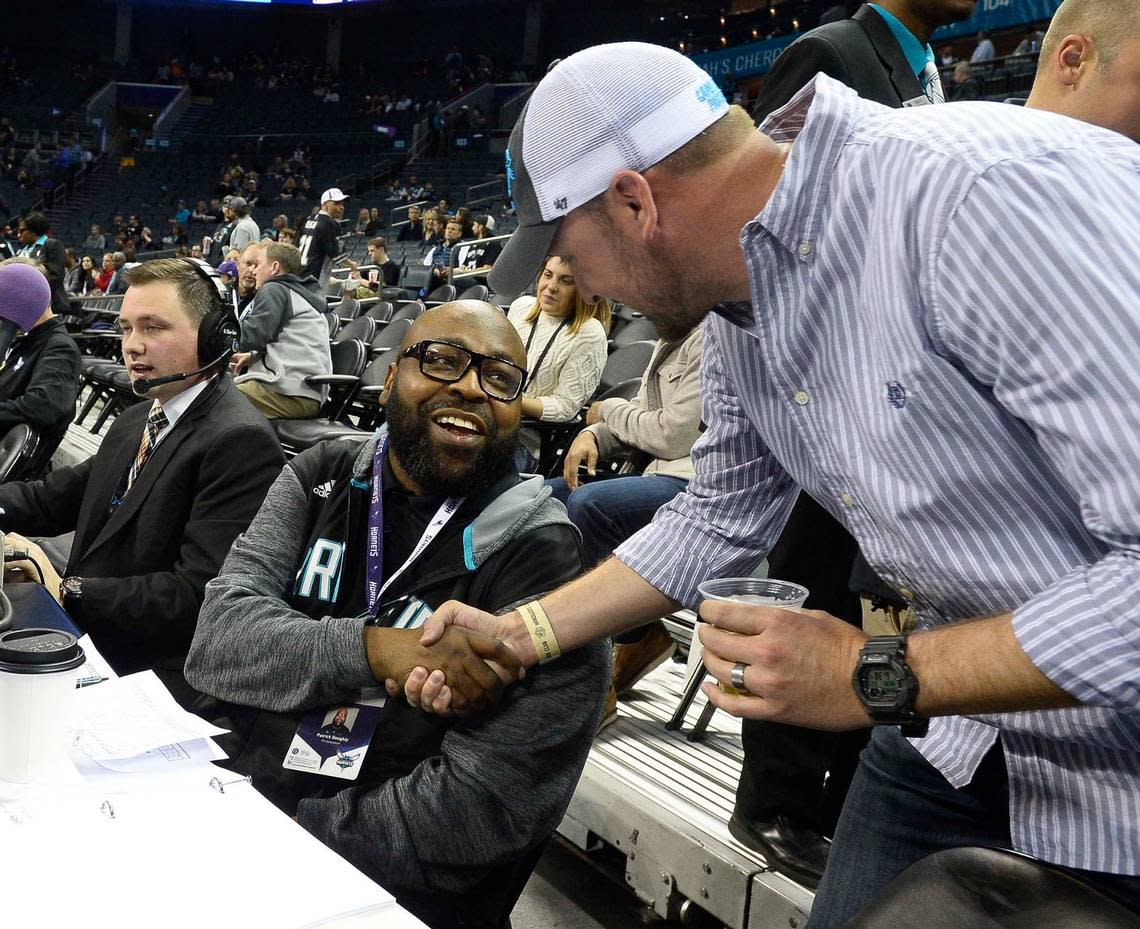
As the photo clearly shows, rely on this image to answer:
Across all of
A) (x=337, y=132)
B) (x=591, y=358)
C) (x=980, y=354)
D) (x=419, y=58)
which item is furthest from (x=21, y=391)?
(x=419, y=58)

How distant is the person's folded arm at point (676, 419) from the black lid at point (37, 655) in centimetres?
193

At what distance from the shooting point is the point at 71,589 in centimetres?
229

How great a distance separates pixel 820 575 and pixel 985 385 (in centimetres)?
115

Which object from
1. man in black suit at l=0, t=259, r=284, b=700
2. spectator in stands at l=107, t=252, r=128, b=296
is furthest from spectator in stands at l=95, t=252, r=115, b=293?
man in black suit at l=0, t=259, r=284, b=700

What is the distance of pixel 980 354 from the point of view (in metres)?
0.96

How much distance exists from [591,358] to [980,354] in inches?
126

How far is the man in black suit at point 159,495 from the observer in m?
2.34

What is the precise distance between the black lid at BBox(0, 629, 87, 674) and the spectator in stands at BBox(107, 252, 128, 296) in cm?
1339

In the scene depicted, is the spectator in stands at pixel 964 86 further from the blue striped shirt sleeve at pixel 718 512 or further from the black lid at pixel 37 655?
the black lid at pixel 37 655

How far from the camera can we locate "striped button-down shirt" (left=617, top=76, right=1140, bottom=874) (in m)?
0.88

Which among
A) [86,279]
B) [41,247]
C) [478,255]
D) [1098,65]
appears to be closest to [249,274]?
[478,255]

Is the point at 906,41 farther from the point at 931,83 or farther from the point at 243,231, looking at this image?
the point at 243,231

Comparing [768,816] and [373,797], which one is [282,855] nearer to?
[373,797]

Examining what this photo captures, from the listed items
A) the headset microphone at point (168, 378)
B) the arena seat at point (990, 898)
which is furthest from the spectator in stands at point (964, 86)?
the arena seat at point (990, 898)
